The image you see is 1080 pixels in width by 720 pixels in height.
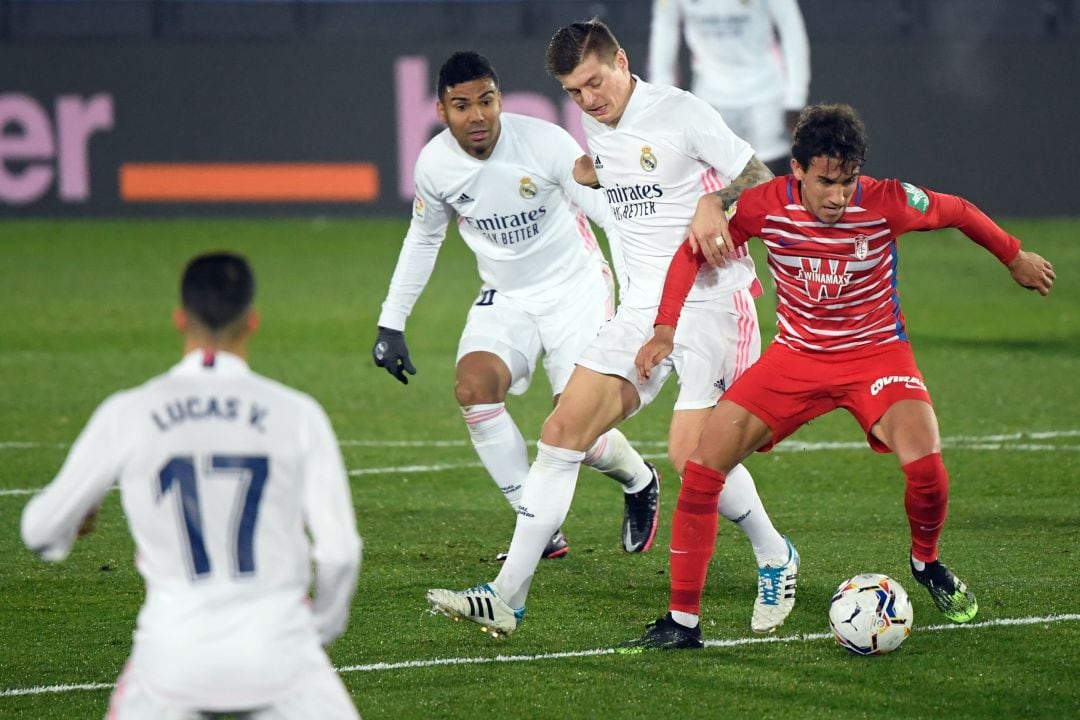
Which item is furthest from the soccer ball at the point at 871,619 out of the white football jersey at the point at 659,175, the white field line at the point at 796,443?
the white field line at the point at 796,443

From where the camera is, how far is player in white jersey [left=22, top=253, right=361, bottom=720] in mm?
3430

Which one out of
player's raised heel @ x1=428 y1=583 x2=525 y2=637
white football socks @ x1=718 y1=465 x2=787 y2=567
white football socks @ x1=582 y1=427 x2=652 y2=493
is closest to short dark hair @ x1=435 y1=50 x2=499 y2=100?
white football socks @ x1=582 y1=427 x2=652 y2=493

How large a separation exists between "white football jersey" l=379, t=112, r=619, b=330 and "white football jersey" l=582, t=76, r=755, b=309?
1.79ft

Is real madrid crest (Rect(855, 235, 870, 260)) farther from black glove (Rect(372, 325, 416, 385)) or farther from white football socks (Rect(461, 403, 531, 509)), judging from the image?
black glove (Rect(372, 325, 416, 385))

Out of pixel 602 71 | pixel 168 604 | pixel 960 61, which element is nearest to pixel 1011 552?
pixel 602 71

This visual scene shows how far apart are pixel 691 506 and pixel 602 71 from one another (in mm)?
1664

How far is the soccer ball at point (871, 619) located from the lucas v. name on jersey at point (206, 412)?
2574 mm

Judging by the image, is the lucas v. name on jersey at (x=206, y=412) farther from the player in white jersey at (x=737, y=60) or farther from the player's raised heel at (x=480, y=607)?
the player in white jersey at (x=737, y=60)

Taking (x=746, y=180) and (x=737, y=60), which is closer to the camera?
(x=746, y=180)

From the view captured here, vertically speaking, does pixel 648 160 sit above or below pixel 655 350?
above

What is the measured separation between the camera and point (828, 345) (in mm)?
5812

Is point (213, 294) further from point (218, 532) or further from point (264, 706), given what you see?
point (264, 706)

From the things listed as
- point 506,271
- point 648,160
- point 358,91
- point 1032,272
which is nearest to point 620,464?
point 506,271

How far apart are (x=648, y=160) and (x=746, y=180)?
0.43 m
